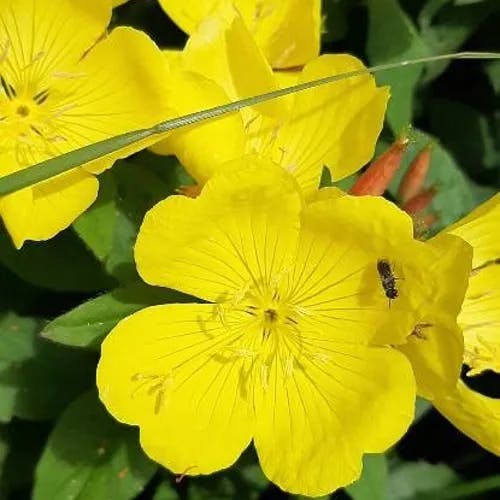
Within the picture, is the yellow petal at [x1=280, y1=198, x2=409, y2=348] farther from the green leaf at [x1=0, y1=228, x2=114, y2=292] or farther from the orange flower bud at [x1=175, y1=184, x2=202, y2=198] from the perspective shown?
the green leaf at [x1=0, y1=228, x2=114, y2=292]

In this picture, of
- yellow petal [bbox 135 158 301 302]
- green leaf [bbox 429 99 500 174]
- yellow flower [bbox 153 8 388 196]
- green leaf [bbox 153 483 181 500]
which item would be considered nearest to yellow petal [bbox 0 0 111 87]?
yellow flower [bbox 153 8 388 196]

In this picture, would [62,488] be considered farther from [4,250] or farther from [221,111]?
[221,111]

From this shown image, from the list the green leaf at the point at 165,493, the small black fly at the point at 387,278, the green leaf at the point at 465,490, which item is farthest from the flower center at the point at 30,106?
the green leaf at the point at 465,490

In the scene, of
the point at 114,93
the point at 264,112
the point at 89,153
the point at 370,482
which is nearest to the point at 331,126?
the point at 264,112

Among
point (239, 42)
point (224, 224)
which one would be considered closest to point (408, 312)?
point (224, 224)

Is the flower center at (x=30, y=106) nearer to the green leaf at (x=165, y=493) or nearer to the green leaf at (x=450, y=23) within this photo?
the green leaf at (x=165, y=493)

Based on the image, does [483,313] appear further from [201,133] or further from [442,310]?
[201,133]
